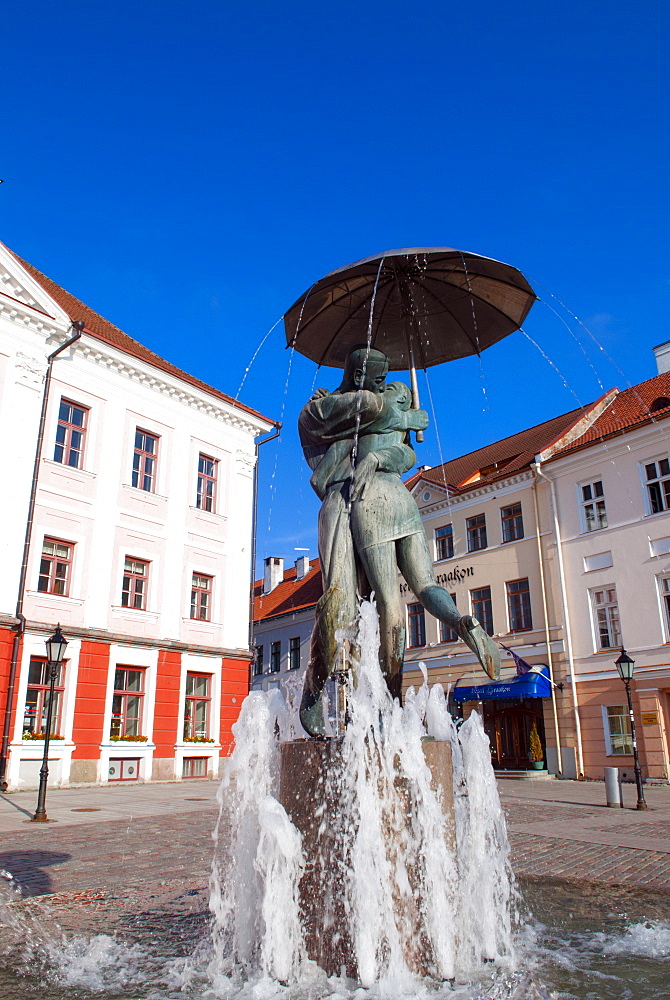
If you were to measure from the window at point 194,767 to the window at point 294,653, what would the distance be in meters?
16.3

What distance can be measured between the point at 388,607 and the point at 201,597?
2012 cm

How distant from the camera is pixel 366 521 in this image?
4.81m

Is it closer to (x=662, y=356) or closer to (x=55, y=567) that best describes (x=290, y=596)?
(x=55, y=567)

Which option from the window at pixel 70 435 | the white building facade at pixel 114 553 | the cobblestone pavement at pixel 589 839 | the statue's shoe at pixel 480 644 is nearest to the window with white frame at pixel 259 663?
the white building facade at pixel 114 553

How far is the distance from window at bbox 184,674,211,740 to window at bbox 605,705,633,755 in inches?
487

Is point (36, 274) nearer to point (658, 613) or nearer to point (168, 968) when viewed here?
point (658, 613)

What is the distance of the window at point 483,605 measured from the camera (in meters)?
27.6

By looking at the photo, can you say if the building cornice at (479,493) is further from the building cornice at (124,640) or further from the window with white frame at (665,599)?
the building cornice at (124,640)

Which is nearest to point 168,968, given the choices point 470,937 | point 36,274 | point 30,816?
point 470,937

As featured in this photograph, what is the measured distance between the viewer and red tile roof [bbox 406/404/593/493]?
28.5 m

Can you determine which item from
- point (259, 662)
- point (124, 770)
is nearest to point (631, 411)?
point (124, 770)

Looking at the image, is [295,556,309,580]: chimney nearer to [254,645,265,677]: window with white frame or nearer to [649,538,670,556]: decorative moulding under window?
[254,645,265,677]: window with white frame

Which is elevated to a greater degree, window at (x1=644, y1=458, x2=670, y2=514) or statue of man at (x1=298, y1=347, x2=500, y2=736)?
window at (x1=644, y1=458, x2=670, y2=514)

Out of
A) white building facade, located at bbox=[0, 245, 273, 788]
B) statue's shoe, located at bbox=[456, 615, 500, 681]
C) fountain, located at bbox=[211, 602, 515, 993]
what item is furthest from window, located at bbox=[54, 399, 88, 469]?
statue's shoe, located at bbox=[456, 615, 500, 681]
